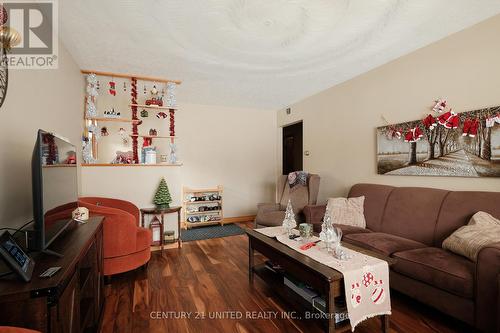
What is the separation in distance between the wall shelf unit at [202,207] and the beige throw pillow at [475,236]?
3.67m

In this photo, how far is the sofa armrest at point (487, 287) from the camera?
4.93 ft

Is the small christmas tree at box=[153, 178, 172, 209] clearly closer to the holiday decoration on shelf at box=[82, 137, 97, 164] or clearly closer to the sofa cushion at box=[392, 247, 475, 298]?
the holiday decoration on shelf at box=[82, 137, 97, 164]

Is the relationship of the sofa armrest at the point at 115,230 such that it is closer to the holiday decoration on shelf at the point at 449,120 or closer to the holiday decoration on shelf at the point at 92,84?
the holiday decoration on shelf at the point at 92,84

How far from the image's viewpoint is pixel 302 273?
171 centimetres

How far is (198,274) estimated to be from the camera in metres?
2.68

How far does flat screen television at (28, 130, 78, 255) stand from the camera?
118 centimetres

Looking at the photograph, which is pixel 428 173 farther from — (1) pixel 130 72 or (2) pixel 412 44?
(1) pixel 130 72

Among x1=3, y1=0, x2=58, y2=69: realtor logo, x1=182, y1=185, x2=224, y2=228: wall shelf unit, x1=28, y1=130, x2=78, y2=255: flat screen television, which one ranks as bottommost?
x1=182, y1=185, x2=224, y2=228: wall shelf unit

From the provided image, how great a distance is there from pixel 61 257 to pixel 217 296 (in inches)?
56.1

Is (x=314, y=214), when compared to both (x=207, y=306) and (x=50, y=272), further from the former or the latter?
(x=50, y=272)

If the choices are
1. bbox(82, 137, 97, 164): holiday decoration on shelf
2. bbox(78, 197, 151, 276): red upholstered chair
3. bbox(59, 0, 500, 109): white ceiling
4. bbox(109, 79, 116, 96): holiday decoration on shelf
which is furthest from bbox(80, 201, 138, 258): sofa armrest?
bbox(109, 79, 116, 96): holiday decoration on shelf

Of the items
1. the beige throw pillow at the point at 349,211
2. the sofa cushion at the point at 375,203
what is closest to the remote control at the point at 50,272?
the beige throw pillow at the point at 349,211

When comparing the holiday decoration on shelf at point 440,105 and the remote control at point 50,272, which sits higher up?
the holiday decoration on shelf at point 440,105

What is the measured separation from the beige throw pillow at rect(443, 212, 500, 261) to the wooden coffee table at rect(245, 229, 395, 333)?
551 millimetres
